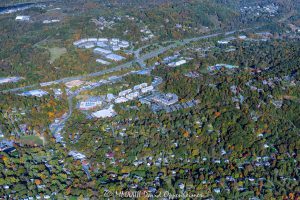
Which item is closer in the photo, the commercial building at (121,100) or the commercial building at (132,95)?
the commercial building at (121,100)

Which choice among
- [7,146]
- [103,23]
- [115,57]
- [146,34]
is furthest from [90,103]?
[103,23]

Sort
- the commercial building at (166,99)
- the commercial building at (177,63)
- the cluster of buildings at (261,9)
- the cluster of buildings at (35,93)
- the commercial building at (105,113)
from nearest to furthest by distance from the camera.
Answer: the commercial building at (105,113), the commercial building at (166,99), the cluster of buildings at (35,93), the commercial building at (177,63), the cluster of buildings at (261,9)

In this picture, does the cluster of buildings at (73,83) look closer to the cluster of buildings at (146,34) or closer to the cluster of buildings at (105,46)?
the cluster of buildings at (105,46)

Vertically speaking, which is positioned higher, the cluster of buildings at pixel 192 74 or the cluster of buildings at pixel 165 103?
the cluster of buildings at pixel 165 103

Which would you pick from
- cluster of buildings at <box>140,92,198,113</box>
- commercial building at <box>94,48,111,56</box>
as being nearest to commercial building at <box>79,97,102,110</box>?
cluster of buildings at <box>140,92,198,113</box>

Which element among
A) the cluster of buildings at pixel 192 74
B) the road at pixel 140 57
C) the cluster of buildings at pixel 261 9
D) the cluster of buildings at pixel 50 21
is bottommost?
the cluster of buildings at pixel 261 9

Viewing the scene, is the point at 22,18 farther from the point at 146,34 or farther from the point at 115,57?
the point at 115,57
